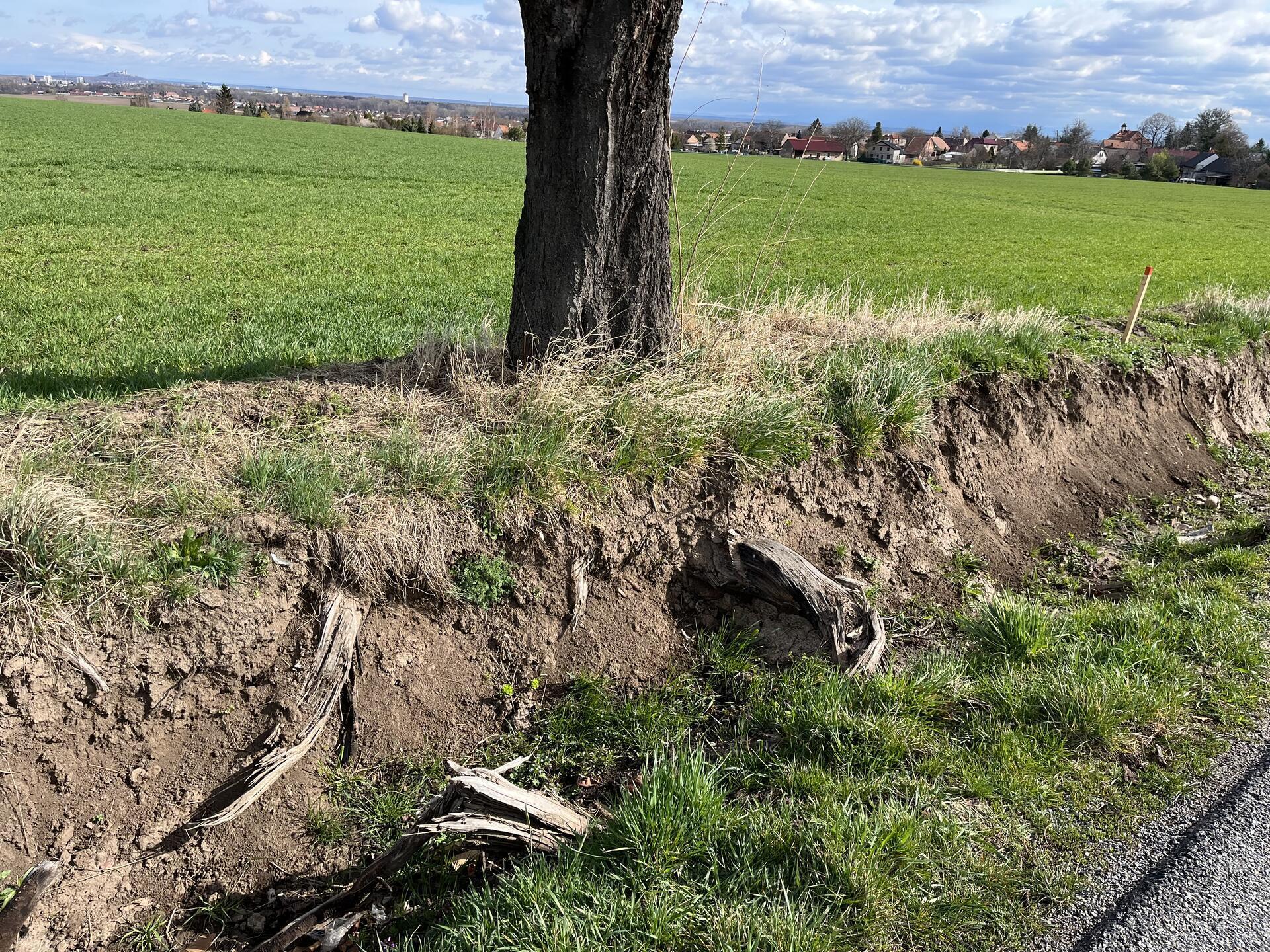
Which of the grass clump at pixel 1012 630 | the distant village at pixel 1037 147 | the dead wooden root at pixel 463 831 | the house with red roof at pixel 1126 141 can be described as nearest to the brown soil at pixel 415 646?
the dead wooden root at pixel 463 831

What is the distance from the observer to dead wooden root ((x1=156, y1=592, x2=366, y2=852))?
2.97 metres

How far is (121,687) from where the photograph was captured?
9.89 ft

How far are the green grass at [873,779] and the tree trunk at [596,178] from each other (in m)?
2.02

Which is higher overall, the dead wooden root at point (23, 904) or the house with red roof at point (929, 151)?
the house with red roof at point (929, 151)

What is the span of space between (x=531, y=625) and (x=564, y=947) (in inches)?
66.8

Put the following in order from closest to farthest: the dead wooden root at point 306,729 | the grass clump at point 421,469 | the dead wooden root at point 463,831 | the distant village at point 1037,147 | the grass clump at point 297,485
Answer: the dead wooden root at point 463,831
the dead wooden root at point 306,729
the grass clump at point 297,485
the grass clump at point 421,469
the distant village at point 1037,147

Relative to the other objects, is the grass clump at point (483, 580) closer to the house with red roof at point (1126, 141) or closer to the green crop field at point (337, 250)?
the green crop field at point (337, 250)

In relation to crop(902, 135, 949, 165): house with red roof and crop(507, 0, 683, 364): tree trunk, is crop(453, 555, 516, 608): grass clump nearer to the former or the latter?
crop(507, 0, 683, 364): tree trunk

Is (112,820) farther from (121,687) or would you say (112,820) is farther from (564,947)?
(564,947)

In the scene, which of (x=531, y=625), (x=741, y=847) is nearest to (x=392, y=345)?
(x=531, y=625)

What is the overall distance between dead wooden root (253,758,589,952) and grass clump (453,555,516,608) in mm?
1057

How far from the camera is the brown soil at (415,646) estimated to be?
112 inches

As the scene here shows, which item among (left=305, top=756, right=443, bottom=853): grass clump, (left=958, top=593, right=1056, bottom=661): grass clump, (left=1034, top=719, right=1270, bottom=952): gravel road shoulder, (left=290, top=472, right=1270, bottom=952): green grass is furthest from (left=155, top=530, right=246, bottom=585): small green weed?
(left=958, top=593, right=1056, bottom=661): grass clump

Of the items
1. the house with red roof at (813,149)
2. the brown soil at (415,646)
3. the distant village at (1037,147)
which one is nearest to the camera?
the brown soil at (415,646)
